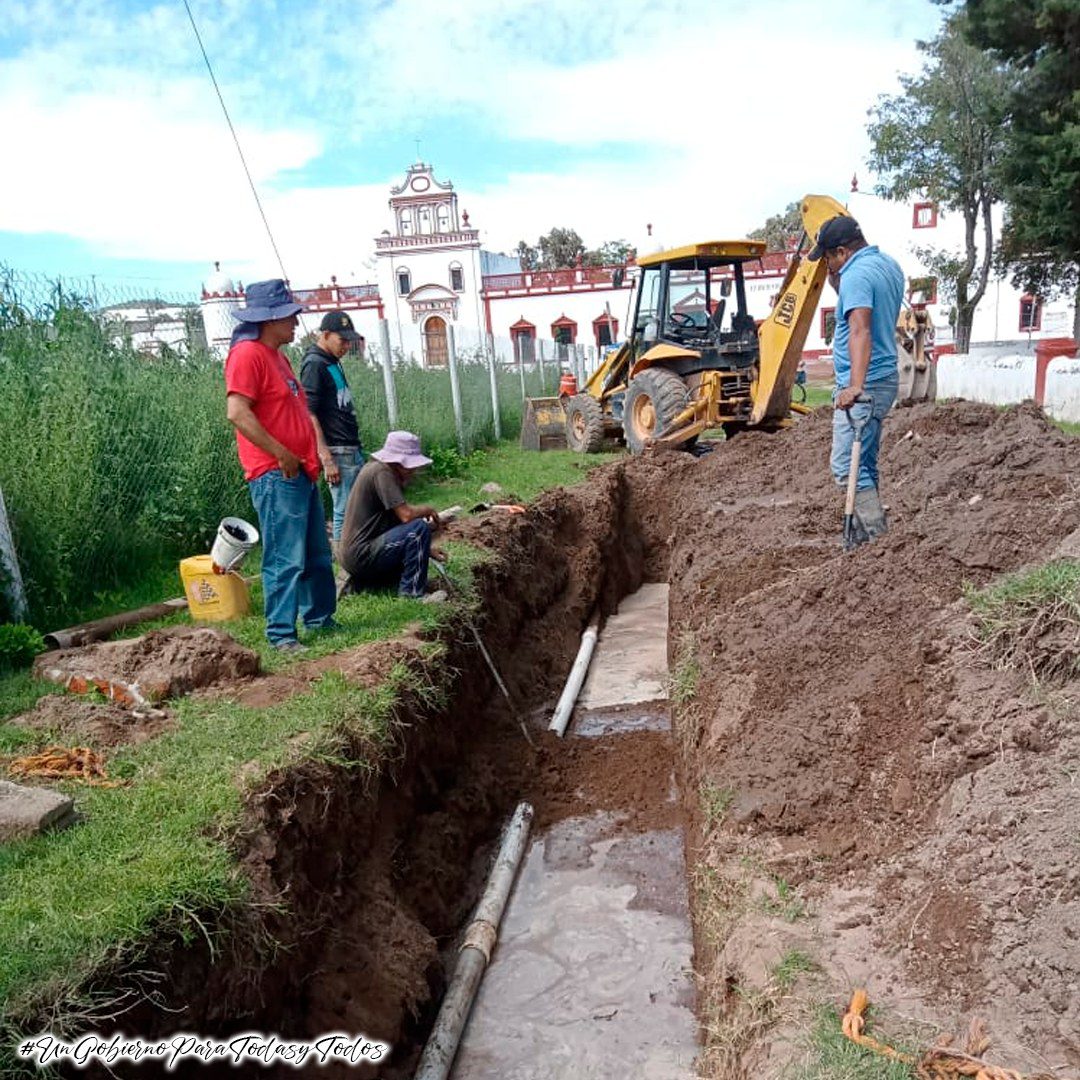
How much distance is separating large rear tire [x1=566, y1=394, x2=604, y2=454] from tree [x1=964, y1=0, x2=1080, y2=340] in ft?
33.1

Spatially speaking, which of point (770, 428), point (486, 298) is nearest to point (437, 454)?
point (770, 428)

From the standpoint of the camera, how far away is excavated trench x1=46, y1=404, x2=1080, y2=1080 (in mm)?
2400

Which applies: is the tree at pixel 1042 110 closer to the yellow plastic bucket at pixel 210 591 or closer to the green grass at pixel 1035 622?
the green grass at pixel 1035 622

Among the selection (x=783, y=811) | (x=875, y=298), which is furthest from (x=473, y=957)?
(x=875, y=298)

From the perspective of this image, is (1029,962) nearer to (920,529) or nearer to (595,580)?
(920,529)

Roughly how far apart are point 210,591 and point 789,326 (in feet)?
23.2

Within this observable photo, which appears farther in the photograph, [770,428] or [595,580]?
[770,428]

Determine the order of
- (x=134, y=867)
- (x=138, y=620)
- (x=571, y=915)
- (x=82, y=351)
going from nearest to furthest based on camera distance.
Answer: (x=134, y=867) → (x=571, y=915) → (x=138, y=620) → (x=82, y=351)

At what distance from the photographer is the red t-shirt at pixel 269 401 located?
4379 millimetres

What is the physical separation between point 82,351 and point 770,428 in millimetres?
8133

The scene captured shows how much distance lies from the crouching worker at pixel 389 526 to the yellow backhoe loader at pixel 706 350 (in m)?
5.93

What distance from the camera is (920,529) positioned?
4570 mm

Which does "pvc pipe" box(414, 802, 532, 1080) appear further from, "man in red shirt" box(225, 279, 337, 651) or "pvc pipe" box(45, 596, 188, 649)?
"pvc pipe" box(45, 596, 188, 649)

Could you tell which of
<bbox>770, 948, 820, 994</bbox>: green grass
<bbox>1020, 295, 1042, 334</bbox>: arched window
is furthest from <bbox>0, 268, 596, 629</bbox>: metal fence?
<bbox>1020, 295, 1042, 334</bbox>: arched window
